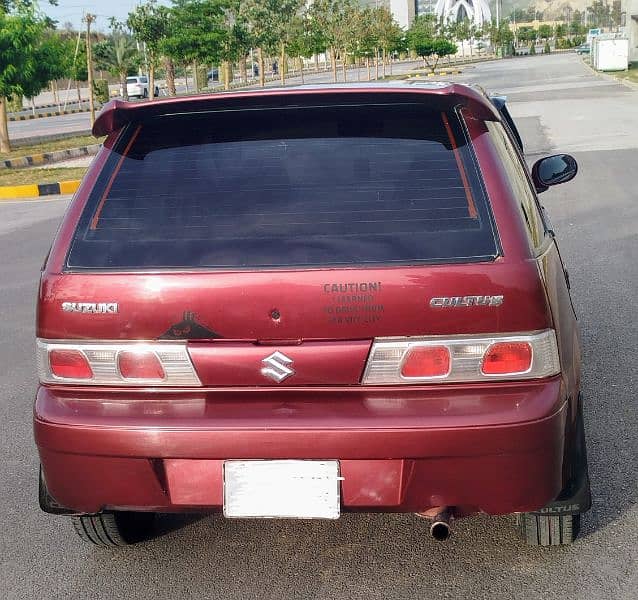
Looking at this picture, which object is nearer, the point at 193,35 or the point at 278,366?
the point at 278,366

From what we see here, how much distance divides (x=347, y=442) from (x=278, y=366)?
0.30 m

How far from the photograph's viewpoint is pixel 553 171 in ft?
15.6

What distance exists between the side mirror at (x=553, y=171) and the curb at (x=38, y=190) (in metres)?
12.3

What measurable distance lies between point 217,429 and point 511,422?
838 mm

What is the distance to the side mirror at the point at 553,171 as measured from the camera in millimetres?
4730

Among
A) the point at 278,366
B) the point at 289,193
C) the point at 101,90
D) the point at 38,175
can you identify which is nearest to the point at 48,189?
the point at 38,175

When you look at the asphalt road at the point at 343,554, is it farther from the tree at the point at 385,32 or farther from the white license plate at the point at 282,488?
the tree at the point at 385,32

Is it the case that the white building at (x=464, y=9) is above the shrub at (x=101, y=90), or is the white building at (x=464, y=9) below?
above

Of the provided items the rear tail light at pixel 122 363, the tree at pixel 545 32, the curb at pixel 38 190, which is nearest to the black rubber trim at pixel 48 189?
the curb at pixel 38 190

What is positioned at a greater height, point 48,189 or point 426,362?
point 426,362

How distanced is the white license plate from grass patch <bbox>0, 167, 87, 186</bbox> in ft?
47.5

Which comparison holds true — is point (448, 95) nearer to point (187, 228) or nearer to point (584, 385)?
point (187, 228)

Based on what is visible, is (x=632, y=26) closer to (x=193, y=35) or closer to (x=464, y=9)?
(x=193, y=35)

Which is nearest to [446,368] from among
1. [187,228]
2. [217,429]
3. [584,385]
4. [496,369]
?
[496,369]
